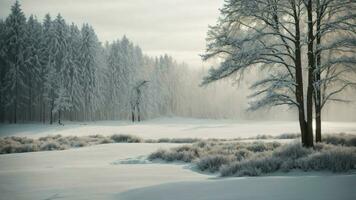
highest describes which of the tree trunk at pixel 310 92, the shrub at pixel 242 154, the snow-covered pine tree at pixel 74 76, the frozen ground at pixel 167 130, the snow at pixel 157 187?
the snow-covered pine tree at pixel 74 76

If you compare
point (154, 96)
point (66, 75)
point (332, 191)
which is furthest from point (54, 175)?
point (154, 96)

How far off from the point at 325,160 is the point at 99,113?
68.8 metres

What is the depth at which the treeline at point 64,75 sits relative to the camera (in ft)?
186


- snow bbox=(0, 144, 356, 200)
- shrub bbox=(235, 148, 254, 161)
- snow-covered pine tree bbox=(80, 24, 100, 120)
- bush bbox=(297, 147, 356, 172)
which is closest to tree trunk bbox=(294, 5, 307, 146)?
shrub bbox=(235, 148, 254, 161)

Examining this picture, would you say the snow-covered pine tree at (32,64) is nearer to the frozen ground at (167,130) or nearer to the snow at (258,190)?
the frozen ground at (167,130)

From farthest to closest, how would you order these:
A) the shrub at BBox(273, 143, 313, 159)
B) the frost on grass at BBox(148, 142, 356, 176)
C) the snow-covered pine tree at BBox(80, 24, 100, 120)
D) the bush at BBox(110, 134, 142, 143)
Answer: the snow-covered pine tree at BBox(80, 24, 100, 120), the bush at BBox(110, 134, 142, 143), the shrub at BBox(273, 143, 313, 159), the frost on grass at BBox(148, 142, 356, 176)

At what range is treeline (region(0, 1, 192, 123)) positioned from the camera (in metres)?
56.8

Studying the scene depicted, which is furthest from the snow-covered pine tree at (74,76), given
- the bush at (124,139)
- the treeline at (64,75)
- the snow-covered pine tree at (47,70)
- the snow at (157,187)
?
the snow at (157,187)

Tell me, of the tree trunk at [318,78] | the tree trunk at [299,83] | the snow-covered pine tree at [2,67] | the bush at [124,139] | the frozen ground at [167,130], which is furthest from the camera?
the snow-covered pine tree at [2,67]

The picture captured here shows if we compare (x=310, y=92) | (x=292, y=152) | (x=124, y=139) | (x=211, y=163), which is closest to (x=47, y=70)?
(x=124, y=139)

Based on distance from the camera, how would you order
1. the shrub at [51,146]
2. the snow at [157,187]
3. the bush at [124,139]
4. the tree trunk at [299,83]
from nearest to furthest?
the snow at [157,187]
the tree trunk at [299,83]
the shrub at [51,146]
the bush at [124,139]

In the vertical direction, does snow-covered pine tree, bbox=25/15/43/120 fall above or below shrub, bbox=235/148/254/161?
above

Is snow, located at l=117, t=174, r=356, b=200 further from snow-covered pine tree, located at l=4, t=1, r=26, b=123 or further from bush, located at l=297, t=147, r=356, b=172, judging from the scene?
snow-covered pine tree, located at l=4, t=1, r=26, b=123

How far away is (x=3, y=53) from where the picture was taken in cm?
5569
